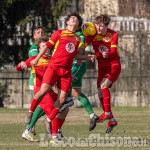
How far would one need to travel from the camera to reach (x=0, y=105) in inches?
739

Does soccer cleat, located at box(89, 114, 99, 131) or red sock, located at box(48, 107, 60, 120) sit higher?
red sock, located at box(48, 107, 60, 120)

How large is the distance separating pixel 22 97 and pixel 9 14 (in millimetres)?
2907

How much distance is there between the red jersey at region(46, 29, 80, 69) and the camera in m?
8.36

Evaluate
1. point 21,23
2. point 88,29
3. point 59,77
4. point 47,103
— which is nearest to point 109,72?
point 88,29

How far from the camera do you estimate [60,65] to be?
8336mm

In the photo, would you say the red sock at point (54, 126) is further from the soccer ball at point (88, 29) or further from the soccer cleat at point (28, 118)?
the soccer ball at point (88, 29)

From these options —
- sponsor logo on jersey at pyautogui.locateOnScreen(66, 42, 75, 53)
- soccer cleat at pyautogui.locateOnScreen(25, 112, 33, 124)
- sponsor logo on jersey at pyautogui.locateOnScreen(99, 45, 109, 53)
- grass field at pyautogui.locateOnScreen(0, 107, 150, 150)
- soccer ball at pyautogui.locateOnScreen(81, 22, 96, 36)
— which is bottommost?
grass field at pyautogui.locateOnScreen(0, 107, 150, 150)

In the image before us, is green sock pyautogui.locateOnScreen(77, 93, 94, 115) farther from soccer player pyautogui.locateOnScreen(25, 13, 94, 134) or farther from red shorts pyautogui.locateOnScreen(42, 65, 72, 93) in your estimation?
red shorts pyautogui.locateOnScreen(42, 65, 72, 93)

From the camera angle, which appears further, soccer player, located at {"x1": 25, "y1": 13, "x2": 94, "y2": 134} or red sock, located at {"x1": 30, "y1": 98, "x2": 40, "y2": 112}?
red sock, located at {"x1": 30, "y1": 98, "x2": 40, "y2": 112}

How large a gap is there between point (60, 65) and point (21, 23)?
429 inches

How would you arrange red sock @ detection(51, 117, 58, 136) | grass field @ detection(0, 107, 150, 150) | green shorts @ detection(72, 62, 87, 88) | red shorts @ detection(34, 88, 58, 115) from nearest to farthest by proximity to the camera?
grass field @ detection(0, 107, 150, 150) < red sock @ detection(51, 117, 58, 136) < red shorts @ detection(34, 88, 58, 115) < green shorts @ detection(72, 62, 87, 88)

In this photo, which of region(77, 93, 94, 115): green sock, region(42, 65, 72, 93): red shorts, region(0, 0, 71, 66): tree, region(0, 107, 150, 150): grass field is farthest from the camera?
region(0, 0, 71, 66): tree

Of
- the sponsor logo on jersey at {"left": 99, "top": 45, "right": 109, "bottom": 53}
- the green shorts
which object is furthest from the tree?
the sponsor logo on jersey at {"left": 99, "top": 45, "right": 109, "bottom": 53}

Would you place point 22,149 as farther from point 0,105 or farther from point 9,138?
point 0,105
